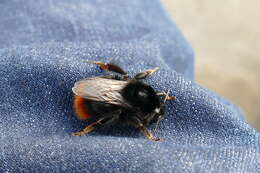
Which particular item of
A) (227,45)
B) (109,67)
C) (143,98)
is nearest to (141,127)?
(143,98)

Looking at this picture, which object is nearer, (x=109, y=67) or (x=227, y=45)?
(x=109, y=67)

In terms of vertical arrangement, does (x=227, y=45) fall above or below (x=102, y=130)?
above

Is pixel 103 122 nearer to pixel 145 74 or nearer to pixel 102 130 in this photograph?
pixel 102 130

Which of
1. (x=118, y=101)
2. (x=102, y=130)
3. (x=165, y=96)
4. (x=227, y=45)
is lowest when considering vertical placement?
(x=102, y=130)

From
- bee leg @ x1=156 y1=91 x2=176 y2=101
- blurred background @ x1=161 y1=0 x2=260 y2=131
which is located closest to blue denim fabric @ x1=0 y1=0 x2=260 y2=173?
bee leg @ x1=156 y1=91 x2=176 y2=101

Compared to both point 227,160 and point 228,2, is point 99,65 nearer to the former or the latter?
point 227,160

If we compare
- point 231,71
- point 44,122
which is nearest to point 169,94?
point 44,122

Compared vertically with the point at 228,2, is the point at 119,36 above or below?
below

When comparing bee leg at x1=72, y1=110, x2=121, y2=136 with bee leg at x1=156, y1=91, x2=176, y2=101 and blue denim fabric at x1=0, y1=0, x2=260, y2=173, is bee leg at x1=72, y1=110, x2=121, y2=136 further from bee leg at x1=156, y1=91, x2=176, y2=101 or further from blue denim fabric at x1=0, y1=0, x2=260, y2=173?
bee leg at x1=156, y1=91, x2=176, y2=101
